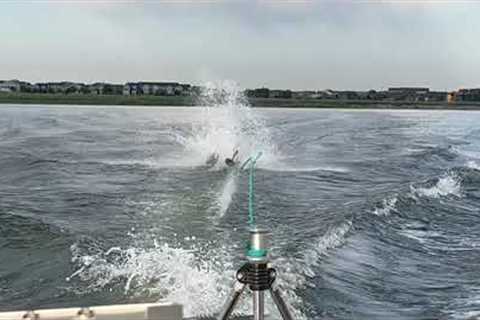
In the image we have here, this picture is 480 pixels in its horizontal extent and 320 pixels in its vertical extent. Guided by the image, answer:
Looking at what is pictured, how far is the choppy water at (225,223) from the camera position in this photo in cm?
257

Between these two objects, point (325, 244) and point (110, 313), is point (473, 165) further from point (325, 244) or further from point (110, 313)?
point (110, 313)

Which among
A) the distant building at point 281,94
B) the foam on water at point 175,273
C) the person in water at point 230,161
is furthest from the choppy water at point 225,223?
the distant building at point 281,94

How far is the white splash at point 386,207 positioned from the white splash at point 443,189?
573 mm

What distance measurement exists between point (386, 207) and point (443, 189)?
142 centimetres

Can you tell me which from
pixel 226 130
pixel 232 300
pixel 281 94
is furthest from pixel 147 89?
pixel 226 130

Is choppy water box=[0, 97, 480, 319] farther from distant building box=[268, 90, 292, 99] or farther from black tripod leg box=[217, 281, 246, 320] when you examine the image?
black tripod leg box=[217, 281, 246, 320]

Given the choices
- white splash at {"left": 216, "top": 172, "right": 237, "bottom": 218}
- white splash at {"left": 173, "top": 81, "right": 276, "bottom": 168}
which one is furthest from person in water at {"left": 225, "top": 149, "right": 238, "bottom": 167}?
white splash at {"left": 216, "top": 172, "right": 237, "bottom": 218}

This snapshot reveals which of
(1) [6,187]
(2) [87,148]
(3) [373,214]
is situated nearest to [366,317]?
(3) [373,214]

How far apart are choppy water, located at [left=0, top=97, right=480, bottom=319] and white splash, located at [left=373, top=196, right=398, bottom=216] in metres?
0.02

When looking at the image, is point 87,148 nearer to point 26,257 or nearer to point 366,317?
point 26,257

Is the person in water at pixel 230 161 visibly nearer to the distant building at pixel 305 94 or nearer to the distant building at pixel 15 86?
the distant building at pixel 305 94

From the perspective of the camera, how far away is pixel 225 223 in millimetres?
3797

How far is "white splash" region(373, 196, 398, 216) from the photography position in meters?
4.53

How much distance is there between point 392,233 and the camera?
4.03 meters
